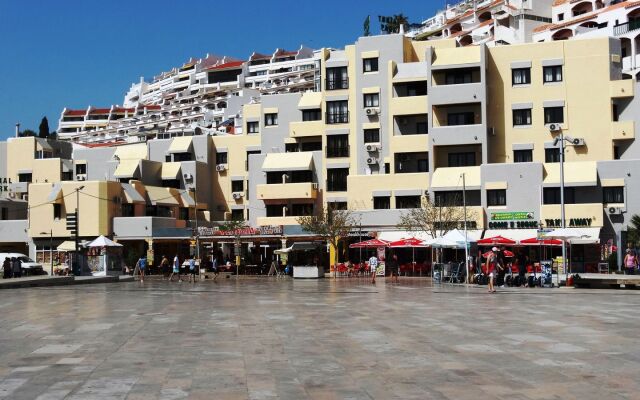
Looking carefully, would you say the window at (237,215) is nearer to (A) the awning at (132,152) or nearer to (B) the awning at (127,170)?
(B) the awning at (127,170)

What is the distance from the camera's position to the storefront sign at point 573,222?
171 feet

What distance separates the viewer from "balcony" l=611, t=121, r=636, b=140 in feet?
188

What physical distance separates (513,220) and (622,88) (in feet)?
43.4

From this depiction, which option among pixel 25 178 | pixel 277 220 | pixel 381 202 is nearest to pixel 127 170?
pixel 25 178

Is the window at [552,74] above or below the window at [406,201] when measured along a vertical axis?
above

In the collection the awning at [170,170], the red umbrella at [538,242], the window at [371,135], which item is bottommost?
the red umbrella at [538,242]

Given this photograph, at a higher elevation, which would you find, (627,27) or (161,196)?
(627,27)

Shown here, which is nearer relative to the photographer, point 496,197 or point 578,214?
point 578,214

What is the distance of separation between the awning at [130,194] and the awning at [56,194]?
5226mm

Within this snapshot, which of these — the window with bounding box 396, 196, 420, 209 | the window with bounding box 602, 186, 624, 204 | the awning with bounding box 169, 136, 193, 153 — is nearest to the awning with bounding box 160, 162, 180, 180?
the awning with bounding box 169, 136, 193, 153

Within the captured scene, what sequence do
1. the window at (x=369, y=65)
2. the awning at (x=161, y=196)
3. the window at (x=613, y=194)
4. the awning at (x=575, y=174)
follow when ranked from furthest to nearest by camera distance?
the awning at (x=161, y=196)
the window at (x=369, y=65)
the window at (x=613, y=194)
the awning at (x=575, y=174)

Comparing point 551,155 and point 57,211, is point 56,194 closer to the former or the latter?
point 57,211

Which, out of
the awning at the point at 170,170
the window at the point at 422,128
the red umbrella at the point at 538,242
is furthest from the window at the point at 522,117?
the awning at the point at 170,170

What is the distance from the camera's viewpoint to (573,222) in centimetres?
5253
